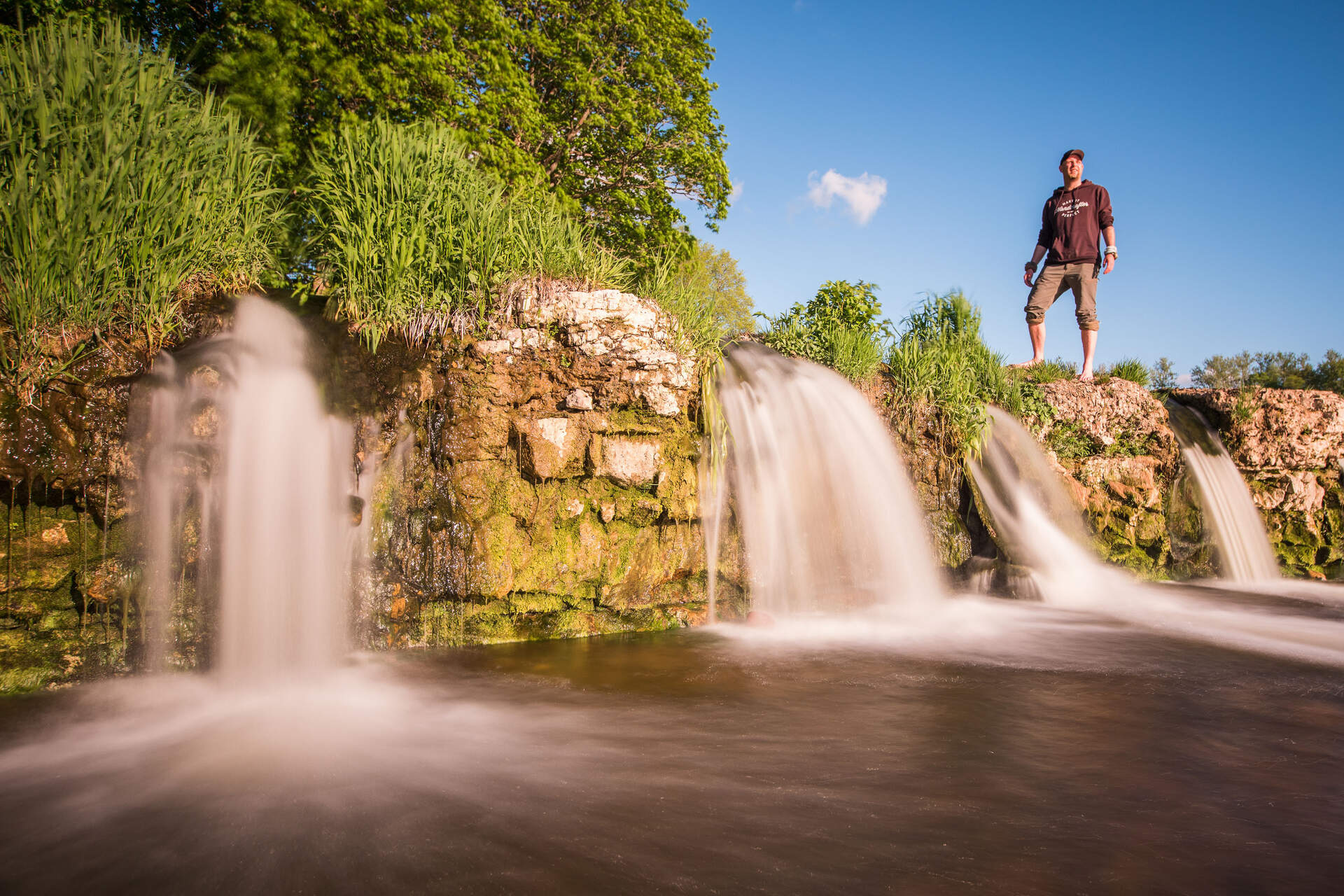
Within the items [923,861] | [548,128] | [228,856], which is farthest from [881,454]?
[548,128]

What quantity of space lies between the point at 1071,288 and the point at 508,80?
24.2 feet

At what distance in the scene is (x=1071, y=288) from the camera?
805 centimetres

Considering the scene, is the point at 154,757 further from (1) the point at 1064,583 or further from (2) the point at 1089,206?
(2) the point at 1089,206

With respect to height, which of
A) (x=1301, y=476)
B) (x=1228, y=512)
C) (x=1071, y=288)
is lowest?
(x=1228, y=512)

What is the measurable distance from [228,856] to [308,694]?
1677mm

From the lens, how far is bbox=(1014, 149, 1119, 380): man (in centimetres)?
771

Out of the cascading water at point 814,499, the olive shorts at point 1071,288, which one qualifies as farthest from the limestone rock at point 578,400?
the olive shorts at point 1071,288

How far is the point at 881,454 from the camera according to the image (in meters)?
6.41

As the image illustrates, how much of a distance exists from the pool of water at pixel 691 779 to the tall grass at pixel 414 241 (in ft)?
7.86

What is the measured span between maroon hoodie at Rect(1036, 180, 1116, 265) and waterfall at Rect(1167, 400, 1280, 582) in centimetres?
245

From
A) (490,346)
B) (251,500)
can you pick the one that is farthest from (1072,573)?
(251,500)

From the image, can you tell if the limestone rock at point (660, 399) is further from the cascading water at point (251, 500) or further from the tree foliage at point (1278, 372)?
the tree foliage at point (1278, 372)

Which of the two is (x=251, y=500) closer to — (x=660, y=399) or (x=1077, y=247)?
(x=660, y=399)

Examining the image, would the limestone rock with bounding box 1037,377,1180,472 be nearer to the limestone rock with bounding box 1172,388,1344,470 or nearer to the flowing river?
the limestone rock with bounding box 1172,388,1344,470
